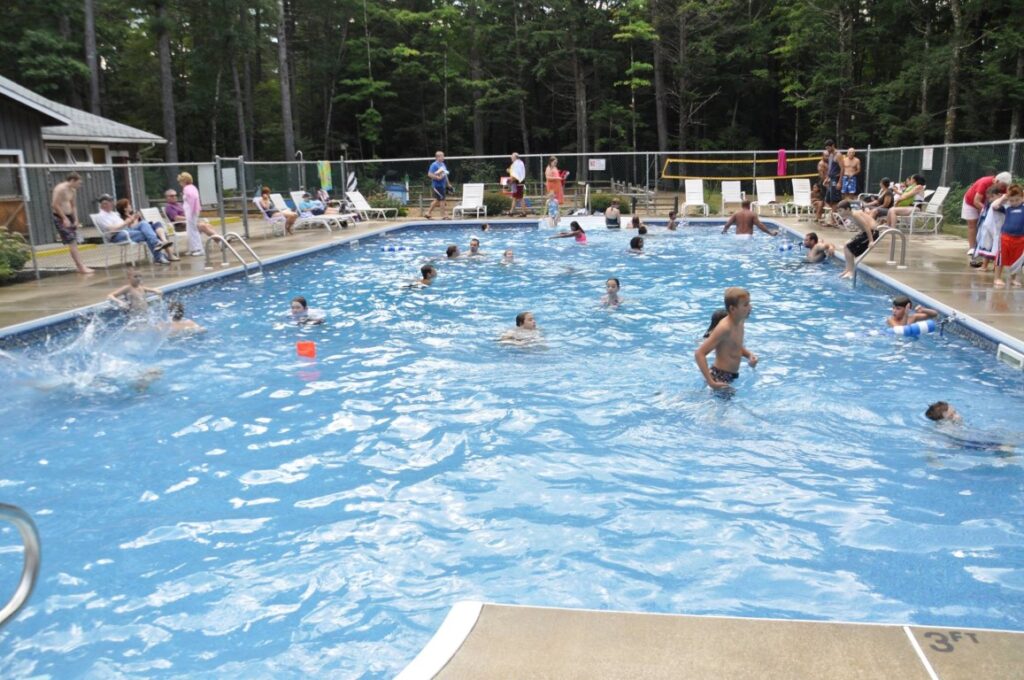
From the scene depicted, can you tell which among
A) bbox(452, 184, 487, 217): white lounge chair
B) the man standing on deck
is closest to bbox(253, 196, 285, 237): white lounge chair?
bbox(452, 184, 487, 217): white lounge chair

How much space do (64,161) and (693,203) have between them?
696 inches

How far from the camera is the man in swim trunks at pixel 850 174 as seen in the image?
59.3ft

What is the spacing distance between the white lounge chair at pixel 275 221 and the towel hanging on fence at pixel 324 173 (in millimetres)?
3720

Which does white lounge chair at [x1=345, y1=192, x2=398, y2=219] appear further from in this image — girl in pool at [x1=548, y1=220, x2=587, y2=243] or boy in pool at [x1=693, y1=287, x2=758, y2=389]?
boy in pool at [x1=693, y1=287, x2=758, y2=389]

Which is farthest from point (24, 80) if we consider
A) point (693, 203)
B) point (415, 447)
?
point (415, 447)

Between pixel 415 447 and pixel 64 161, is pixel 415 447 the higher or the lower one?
the lower one

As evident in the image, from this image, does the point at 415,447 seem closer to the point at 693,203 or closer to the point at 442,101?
the point at 693,203

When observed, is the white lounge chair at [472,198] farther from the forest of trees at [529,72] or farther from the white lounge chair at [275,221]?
the forest of trees at [529,72]

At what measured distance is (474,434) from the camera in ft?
21.3

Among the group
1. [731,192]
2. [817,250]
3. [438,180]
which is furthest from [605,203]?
[817,250]

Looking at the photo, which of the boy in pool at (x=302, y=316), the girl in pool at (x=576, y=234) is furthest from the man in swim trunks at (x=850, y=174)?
the boy in pool at (x=302, y=316)

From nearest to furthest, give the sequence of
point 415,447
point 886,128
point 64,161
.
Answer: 1. point 415,447
2. point 64,161
3. point 886,128

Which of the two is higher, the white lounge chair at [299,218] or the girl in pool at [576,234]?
the white lounge chair at [299,218]

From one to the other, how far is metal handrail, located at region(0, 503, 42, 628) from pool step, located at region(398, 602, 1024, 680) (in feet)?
4.43
